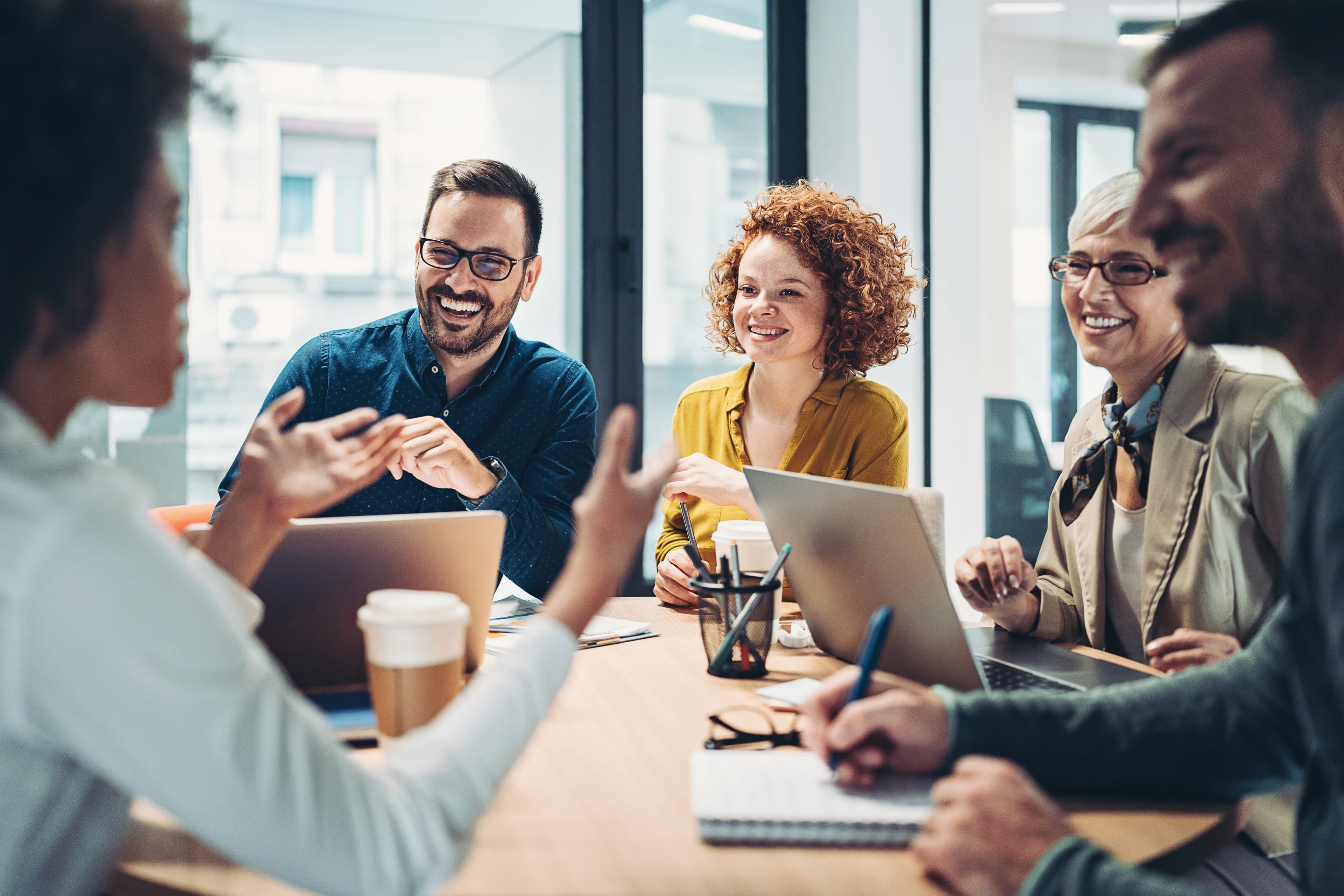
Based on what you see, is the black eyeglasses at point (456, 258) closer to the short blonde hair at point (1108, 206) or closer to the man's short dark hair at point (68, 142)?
the short blonde hair at point (1108, 206)

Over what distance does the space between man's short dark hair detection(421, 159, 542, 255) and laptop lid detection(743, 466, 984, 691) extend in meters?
1.23

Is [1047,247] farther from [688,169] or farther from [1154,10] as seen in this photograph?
[688,169]

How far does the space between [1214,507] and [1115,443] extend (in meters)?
0.23

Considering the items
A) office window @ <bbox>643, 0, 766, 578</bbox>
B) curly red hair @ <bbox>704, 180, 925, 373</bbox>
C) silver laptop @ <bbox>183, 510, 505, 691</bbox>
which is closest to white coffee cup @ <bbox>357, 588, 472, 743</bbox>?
silver laptop @ <bbox>183, 510, 505, 691</bbox>

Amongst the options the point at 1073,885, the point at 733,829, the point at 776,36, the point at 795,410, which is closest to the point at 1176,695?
the point at 1073,885

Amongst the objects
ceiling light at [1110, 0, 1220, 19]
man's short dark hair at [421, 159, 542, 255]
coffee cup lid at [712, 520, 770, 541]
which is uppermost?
ceiling light at [1110, 0, 1220, 19]

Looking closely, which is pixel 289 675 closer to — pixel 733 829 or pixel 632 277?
pixel 733 829

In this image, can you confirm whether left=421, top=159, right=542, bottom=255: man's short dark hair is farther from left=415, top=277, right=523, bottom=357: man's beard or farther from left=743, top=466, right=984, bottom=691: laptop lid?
left=743, top=466, right=984, bottom=691: laptop lid

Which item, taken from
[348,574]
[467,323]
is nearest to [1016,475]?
[467,323]

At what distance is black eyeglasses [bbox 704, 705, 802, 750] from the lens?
3.39 ft

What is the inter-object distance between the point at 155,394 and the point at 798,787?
0.67m

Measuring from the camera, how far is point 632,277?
10.8 feet

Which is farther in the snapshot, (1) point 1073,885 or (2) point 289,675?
(2) point 289,675

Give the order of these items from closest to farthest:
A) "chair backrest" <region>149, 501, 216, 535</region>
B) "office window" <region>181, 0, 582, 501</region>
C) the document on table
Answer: the document on table, "chair backrest" <region>149, 501, 216, 535</region>, "office window" <region>181, 0, 582, 501</region>
